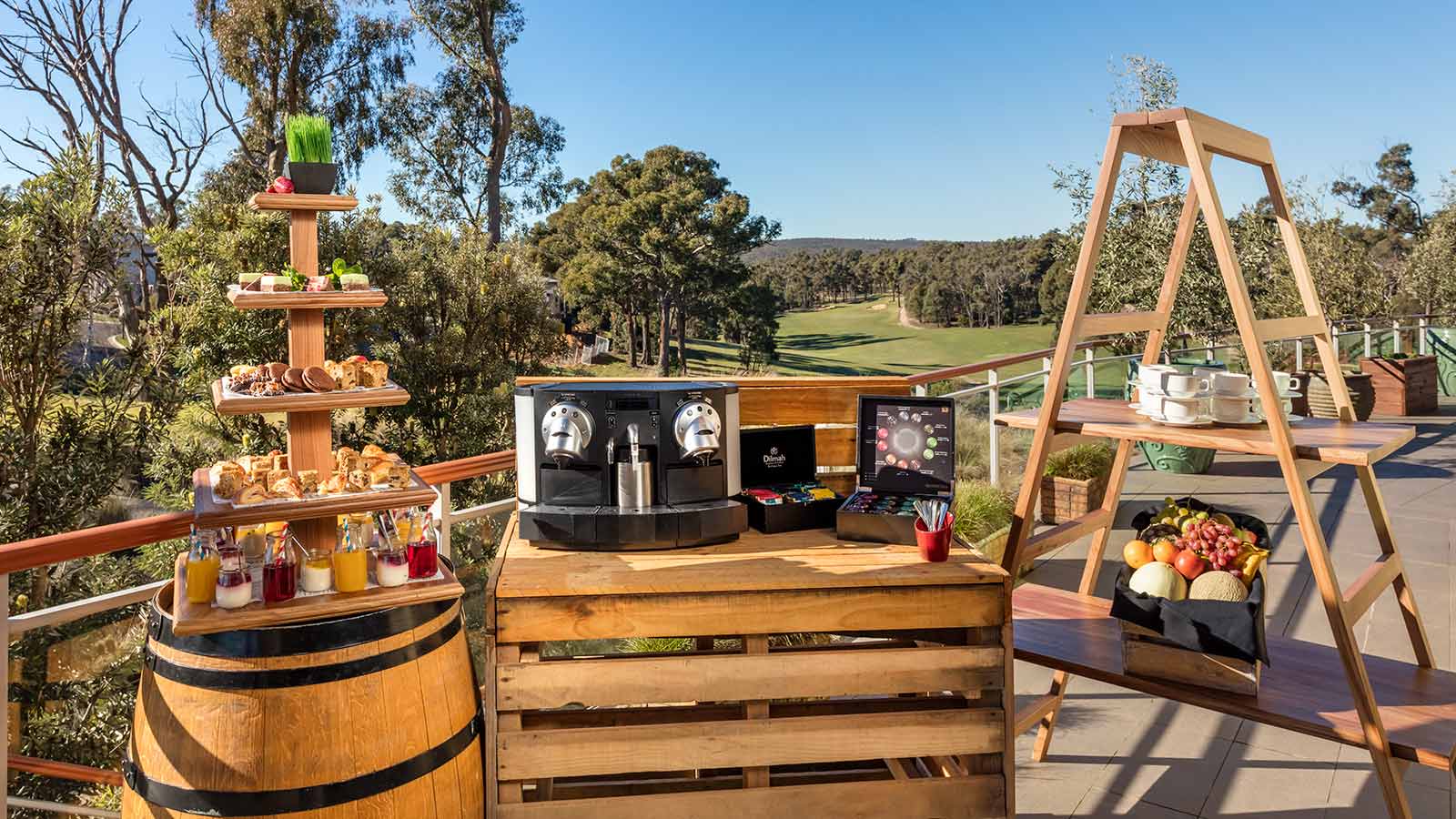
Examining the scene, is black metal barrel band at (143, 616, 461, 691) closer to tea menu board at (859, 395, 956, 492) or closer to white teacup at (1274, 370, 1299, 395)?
tea menu board at (859, 395, 956, 492)

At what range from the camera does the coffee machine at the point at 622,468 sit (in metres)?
1.74

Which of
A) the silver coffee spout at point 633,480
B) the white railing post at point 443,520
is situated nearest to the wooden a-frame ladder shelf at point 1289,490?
the silver coffee spout at point 633,480

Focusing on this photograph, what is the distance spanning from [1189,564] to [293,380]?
67.0 inches

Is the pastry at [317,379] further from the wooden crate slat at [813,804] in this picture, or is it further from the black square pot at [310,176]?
the wooden crate slat at [813,804]

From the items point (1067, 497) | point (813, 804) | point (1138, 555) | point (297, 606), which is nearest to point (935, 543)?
point (1138, 555)

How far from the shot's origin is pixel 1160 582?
1.65 meters

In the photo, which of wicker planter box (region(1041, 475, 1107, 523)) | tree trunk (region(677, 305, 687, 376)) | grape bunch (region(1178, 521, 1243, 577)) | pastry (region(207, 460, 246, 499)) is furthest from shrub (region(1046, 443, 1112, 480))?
tree trunk (region(677, 305, 687, 376))

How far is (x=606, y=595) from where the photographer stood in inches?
59.8

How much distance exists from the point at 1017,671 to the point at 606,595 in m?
1.89

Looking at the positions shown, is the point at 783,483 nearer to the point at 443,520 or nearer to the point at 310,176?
the point at 443,520

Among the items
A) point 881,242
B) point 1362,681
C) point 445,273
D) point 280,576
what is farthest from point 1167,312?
point 881,242

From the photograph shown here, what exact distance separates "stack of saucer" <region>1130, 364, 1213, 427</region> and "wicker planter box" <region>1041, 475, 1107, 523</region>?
10.00 ft

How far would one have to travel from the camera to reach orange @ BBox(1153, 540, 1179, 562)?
66.9 inches

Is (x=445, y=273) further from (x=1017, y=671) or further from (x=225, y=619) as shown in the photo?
(x=225, y=619)
